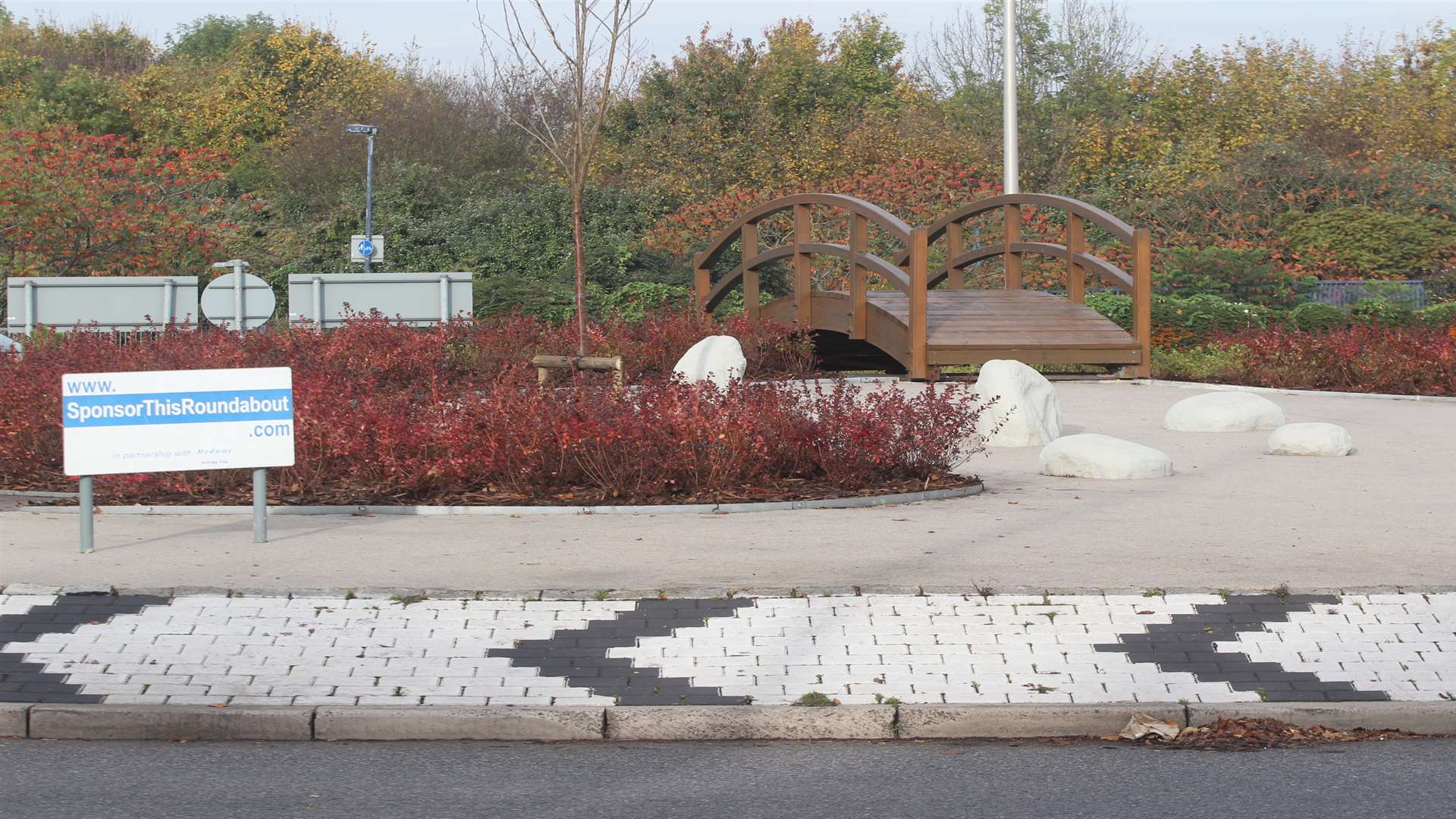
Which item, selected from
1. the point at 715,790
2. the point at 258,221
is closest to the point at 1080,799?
the point at 715,790

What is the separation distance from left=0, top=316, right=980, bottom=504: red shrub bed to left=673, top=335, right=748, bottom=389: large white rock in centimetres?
689

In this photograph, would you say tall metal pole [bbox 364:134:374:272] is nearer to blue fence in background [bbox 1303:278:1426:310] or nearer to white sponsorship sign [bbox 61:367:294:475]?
blue fence in background [bbox 1303:278:1426:310]

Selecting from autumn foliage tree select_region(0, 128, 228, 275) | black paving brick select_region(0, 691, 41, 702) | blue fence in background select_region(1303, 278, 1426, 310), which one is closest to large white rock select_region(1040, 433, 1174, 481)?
black paving brick select_region(0, 691, 41, 702)

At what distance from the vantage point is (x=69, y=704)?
5504 mm

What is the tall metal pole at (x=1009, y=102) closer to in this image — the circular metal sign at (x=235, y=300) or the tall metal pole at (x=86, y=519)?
the circular metal sign at (x=235, y=300)

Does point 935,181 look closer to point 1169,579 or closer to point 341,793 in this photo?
point 1169,579

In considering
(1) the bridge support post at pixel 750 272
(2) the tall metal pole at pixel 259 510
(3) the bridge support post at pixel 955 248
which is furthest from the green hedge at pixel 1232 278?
(2) the tall metal pole at pixel 259 510

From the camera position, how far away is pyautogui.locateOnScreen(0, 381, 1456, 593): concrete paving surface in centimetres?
708

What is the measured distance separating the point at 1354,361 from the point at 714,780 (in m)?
16.9

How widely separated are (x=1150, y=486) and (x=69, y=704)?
7324 mm

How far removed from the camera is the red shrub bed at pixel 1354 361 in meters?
19.0

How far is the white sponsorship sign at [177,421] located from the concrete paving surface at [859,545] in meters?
A: 0.42

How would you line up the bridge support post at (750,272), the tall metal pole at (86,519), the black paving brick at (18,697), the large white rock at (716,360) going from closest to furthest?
the black paving brick at (18,697) → the tall metal pole at (86,519) → the large white rock at (716,360) → the bridge support post at (750,272)

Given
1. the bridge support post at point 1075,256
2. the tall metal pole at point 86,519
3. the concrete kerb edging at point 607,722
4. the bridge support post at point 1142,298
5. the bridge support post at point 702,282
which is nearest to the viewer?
the concrete kerb edging at point 607,722
